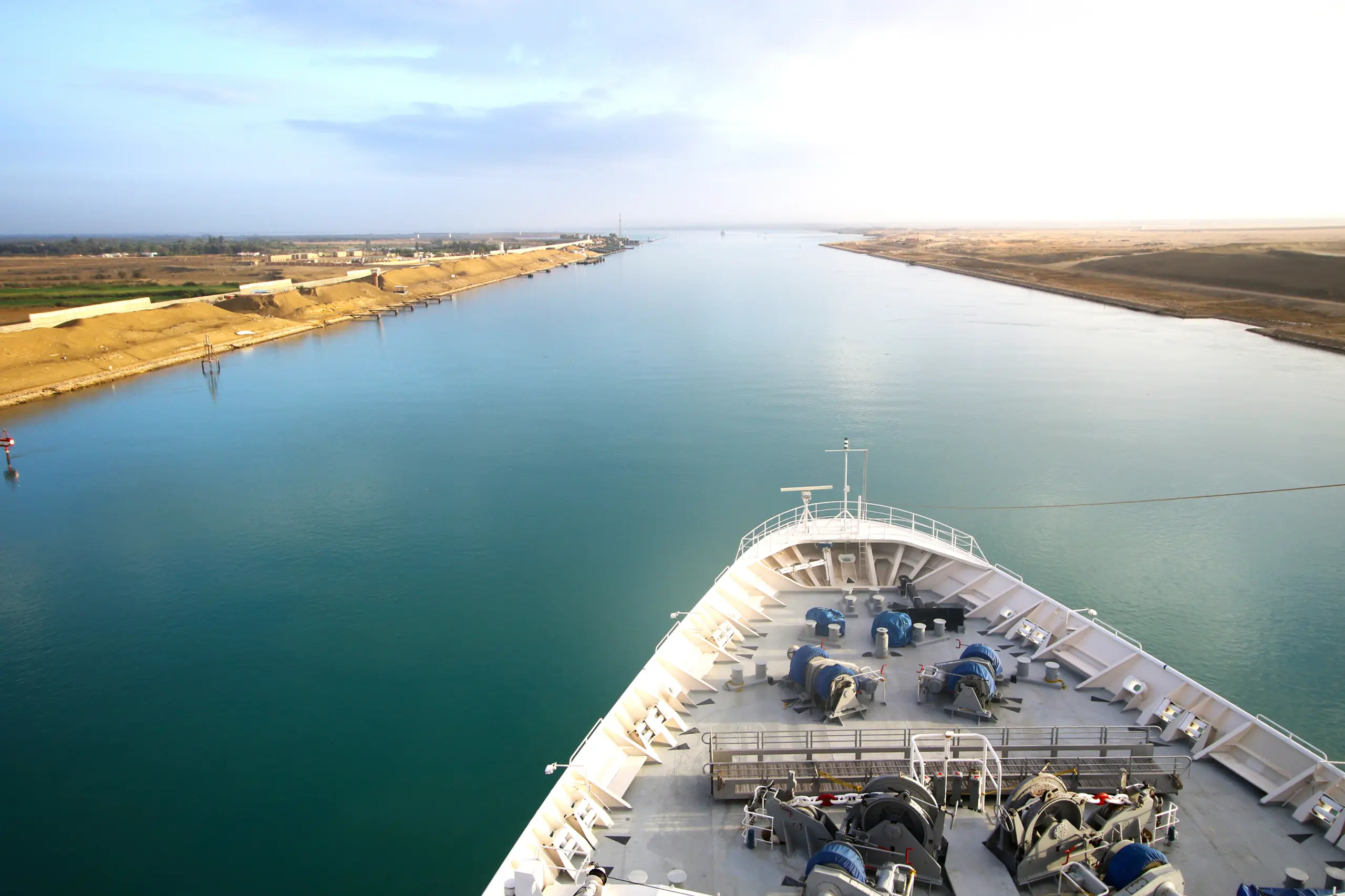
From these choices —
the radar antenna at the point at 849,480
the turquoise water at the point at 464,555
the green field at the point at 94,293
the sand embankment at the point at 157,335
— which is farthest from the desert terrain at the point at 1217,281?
the green field at the point at 94,293

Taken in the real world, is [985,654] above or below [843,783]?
above

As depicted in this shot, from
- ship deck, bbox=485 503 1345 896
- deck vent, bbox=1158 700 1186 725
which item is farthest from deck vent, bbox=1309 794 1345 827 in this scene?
deck vent, bbox=1158 700 1186 725

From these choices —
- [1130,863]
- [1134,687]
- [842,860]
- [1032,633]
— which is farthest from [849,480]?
[842,860]

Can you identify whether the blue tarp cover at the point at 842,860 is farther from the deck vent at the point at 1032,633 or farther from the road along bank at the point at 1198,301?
the road along bank at the point at 1198,301

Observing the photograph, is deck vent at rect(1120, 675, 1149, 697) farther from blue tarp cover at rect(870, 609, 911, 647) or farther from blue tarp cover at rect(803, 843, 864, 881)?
blue tarp cover at rect(803, 843, 864, 881)

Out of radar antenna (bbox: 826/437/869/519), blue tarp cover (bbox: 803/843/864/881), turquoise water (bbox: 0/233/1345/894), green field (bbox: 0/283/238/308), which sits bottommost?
turquoise water (bbox: 0/233/1345/894)

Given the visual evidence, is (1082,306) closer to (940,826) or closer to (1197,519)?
(1197,519)

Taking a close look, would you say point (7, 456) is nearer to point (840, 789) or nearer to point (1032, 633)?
point (840, 789)
